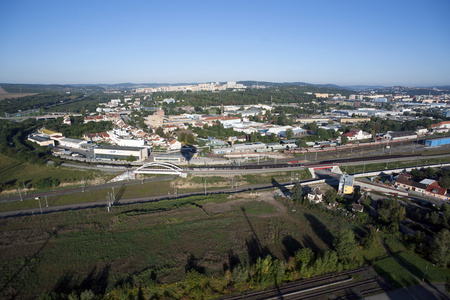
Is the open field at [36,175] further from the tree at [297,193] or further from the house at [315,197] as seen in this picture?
the house at [315,197]

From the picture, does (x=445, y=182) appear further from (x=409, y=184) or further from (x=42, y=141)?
(x=42, y=141)

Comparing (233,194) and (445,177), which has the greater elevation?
(445,177)

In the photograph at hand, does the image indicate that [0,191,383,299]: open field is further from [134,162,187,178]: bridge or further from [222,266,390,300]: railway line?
[134,162,187,178]: bridge

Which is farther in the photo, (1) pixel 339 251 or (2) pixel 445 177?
(2) pixel 445 177

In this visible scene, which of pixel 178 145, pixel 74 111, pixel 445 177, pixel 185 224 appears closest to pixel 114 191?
pixel 185 224

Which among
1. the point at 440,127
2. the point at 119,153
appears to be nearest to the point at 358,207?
the point at 119,153

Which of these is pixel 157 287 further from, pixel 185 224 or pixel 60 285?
pixel 185 224
